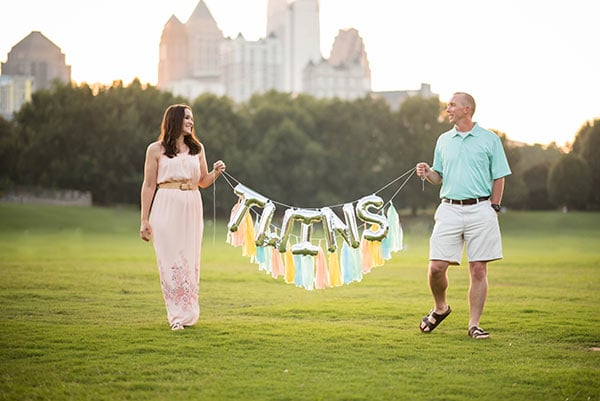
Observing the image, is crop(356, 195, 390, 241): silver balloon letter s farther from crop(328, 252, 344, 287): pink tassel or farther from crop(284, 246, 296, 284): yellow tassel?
crop(284, 246, 296, 284): yellow tassel

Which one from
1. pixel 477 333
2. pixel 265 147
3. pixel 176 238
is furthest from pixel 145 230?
pixel 265 147

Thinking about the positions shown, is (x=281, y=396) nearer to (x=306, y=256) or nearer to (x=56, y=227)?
(x=306, y=256)

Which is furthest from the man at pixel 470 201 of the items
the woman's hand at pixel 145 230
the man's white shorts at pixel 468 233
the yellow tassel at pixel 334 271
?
the woman's hand at pixel 145 230

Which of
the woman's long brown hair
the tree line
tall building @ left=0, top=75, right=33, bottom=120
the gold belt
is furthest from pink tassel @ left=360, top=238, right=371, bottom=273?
tall building @ left=0, top=75, right=33, bottom=120

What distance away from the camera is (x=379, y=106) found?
67.1 meters

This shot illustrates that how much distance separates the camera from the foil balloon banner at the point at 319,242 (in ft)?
33.0

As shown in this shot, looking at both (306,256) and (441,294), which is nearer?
(441,294)

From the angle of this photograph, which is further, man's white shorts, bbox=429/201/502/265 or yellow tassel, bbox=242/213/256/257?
yellow tassel, bbox=242/213/256/257

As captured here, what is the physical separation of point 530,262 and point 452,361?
1692cm

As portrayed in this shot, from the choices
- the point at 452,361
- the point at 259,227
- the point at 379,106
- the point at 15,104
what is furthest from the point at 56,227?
the point at 15,104

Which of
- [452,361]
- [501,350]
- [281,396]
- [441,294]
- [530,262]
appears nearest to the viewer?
[281,396]

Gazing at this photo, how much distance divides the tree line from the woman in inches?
1771

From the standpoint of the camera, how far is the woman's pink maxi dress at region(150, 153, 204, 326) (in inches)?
364

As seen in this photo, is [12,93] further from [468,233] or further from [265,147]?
[468,233]
